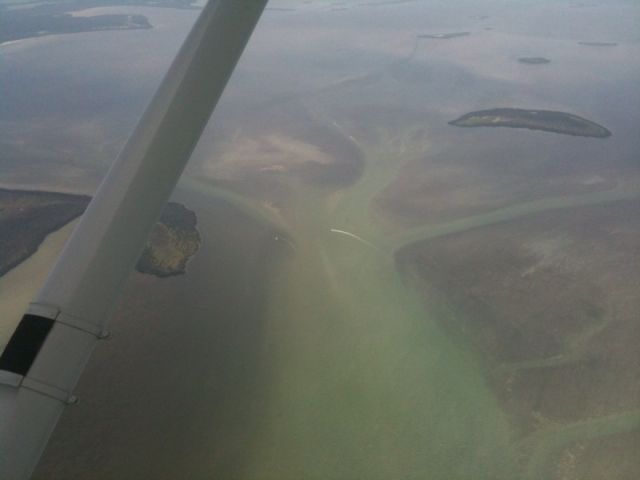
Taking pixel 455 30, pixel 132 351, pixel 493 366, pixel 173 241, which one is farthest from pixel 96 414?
pixel 455 30

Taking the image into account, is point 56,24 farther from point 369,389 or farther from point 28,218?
point 369,389

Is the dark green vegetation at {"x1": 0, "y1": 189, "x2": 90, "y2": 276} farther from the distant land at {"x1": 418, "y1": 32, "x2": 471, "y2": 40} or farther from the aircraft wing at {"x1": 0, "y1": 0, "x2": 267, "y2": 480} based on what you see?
the distant land at {"x1": 418, "y1": 32, "x2": 471, "y2": 40}

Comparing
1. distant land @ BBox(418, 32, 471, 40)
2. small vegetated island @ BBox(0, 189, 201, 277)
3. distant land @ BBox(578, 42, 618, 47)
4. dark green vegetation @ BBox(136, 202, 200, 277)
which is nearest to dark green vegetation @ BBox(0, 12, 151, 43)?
distant land @ BBox(418, 32, 471, 40)

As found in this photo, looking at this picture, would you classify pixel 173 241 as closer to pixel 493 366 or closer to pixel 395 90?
pixel 493 366

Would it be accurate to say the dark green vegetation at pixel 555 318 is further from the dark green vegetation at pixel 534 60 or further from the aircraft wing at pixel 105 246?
the dark green vegetation at pixel 534 60

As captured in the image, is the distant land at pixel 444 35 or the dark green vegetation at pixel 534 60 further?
the distant land at pixel 444 35

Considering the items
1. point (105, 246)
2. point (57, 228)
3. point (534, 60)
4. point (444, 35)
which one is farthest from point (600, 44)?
point (105, 246)

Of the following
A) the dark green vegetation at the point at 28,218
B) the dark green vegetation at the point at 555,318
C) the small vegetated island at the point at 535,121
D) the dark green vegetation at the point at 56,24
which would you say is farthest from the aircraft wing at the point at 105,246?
the dark green vegetation at the point at 56,24
